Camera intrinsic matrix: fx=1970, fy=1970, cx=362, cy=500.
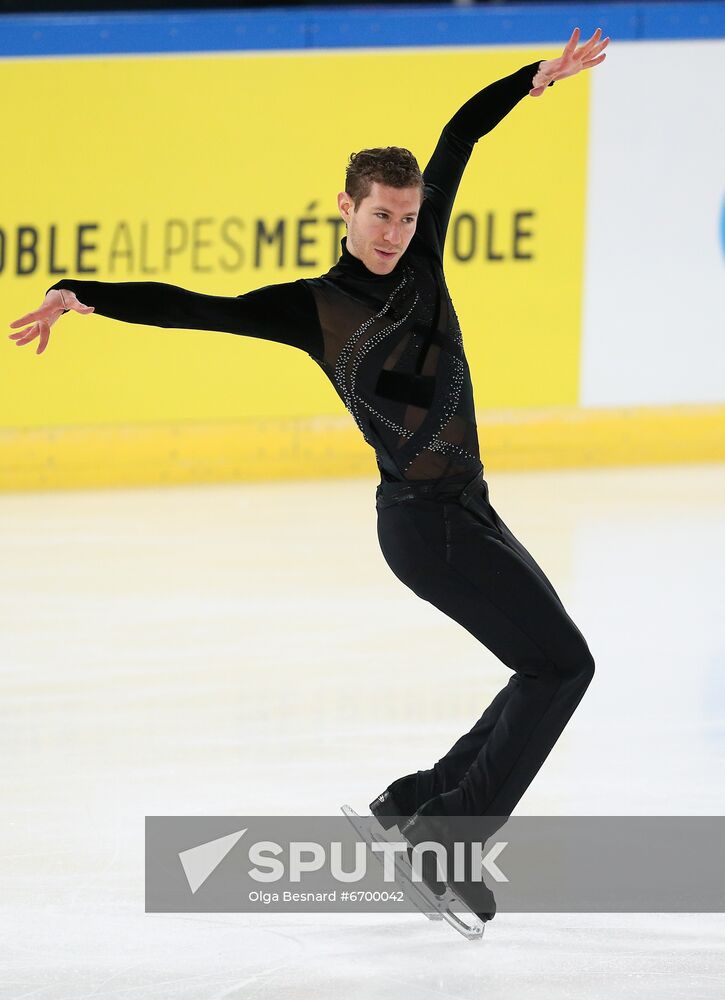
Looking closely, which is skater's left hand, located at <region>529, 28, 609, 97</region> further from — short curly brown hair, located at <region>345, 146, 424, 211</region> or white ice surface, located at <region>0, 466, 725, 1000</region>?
white ice surface, located at <region>0, 466, 725, 1000</region>

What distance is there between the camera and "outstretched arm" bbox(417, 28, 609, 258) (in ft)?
14.1

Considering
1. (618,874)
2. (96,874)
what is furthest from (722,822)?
(96,874)

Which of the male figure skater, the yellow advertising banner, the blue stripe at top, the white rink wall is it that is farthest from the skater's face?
the white rink wall

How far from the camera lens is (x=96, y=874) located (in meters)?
4.32

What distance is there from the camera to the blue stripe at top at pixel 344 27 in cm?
915

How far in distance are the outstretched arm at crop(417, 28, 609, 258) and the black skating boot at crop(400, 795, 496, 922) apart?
3.96 ft

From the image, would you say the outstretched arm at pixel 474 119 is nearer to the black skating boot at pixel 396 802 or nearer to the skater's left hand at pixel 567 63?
the skater's left hand at pixel 567 63

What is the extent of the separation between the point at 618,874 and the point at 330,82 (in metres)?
5.96

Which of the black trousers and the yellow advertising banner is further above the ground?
the yellow advertising banner

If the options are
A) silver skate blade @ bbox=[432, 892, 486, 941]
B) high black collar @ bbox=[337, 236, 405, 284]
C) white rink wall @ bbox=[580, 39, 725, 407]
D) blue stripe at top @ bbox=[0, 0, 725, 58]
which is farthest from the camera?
white rink wall @ bbox=[580, 39, 725, 407]

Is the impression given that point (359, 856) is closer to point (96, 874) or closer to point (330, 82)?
point (96, 874)

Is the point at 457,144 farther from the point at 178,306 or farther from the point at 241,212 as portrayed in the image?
the point at 241,212

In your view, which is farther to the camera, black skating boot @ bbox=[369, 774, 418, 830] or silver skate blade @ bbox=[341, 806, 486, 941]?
black skating boot @ bbox=[369, 774, 418, 830]

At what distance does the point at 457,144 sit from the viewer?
438 cm
